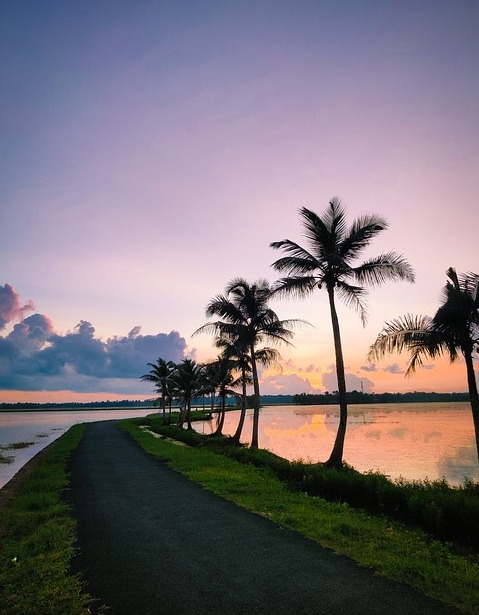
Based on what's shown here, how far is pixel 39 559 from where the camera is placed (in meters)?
7.75

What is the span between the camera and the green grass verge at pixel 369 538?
20.9ft

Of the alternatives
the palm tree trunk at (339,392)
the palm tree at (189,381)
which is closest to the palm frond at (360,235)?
the palm tree trunk at (339,392)

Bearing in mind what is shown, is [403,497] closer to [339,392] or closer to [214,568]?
[214,568]

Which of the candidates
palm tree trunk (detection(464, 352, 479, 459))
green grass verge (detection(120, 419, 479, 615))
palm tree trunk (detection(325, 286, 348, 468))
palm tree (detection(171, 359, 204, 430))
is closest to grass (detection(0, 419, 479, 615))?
green grass verge (detection(120, 419, 479, 615))

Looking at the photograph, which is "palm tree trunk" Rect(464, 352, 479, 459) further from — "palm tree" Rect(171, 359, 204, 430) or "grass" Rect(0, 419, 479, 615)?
"palm tree" Rect(171, 359, 204, 430)

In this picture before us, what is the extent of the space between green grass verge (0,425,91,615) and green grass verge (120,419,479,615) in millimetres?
4685

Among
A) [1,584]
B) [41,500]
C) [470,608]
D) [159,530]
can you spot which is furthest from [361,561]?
[41,500]

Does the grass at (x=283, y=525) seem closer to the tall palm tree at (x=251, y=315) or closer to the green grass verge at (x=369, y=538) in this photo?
the green grass verge at (x=369, y=538)

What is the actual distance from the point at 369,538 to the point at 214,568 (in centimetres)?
345

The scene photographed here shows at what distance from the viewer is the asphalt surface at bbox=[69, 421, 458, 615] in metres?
5.77

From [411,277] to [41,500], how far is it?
55.0ft

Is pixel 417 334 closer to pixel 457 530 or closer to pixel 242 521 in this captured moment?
pixel 457 530

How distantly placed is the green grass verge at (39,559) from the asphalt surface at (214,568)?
12.4 inches

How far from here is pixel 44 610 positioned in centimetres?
578
